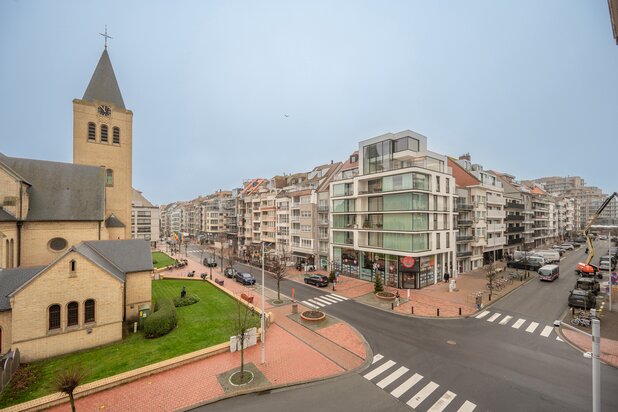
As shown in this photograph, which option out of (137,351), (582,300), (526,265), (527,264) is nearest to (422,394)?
(137,351)

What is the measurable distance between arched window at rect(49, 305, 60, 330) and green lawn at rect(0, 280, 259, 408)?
1.87 meters

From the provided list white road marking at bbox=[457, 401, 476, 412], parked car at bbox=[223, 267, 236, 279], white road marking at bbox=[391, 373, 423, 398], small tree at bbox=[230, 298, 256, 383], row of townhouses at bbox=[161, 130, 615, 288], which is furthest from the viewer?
parked car at bbox=[223, 267, 236, 279]

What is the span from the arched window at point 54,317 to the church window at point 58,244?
10768mm

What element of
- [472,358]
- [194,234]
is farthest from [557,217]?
[194,234]

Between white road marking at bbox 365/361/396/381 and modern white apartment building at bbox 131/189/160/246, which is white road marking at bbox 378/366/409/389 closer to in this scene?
white road marking at bbox 365/361/396/381

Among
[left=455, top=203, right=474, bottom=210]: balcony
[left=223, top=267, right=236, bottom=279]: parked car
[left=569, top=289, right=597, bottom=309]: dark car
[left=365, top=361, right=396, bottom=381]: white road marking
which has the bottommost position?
[left=223, top=267, right=236, bottom=279]: parked car

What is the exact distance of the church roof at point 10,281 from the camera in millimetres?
15227

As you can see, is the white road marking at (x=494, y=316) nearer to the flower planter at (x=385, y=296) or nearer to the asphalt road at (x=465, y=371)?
the asphalt road at (x=465, y=371)

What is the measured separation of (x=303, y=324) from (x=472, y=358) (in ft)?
37.2

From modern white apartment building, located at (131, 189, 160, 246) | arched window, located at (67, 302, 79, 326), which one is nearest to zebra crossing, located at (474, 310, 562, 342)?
arched window, located at (67, 302, 79, 326)

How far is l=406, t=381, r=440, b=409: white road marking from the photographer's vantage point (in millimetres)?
11719

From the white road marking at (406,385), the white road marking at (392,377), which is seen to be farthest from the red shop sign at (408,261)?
the white road marking at (406,385)

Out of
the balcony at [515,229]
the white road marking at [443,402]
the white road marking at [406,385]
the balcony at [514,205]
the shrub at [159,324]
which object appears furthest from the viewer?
the balcony at [515,229]

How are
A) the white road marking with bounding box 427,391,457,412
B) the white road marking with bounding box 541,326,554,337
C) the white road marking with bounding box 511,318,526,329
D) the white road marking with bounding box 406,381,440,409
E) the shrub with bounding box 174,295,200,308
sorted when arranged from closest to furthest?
the white road marking with bounding box 427,391,457,412 < the white road marking with bounding box 406,381,440,409 < the white road marking with bounding box 541,326,554,337 < the white road marking with bounding box 511,318,526,329 < the shrub with bounding box 174,295,200,308
